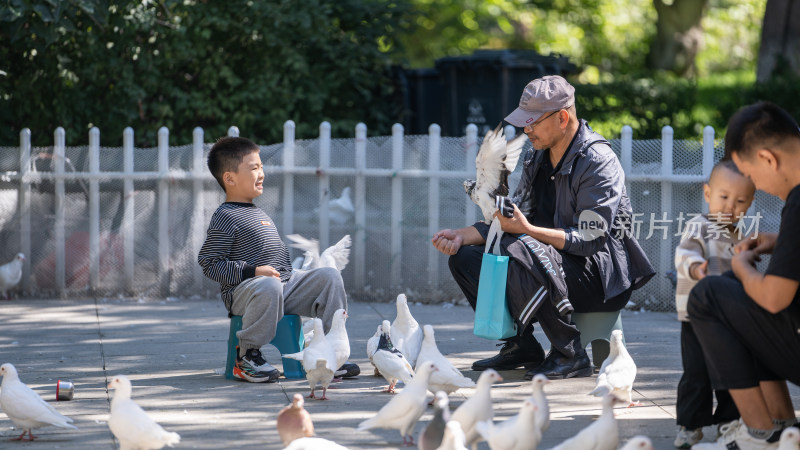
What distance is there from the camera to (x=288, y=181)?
7.70 m

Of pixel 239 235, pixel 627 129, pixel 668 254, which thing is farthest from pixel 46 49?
pixel 668 254

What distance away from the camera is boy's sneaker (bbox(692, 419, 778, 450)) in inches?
136

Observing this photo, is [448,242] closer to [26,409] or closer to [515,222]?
[515,222]

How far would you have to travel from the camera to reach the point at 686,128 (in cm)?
1198

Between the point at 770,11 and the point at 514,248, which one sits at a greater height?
the point at 770,11

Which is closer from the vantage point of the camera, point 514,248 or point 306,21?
point 514,248

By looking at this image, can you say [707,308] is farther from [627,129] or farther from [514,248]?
[627,129]

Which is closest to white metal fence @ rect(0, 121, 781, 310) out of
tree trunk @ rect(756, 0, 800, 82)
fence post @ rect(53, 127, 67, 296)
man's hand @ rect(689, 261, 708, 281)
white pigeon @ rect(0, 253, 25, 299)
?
fence post @ rect(53, 127, 67, 296)

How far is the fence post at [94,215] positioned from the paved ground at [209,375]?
0.75 ft

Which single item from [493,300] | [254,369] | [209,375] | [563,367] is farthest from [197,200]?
→ [563,367]

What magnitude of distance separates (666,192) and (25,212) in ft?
16.6

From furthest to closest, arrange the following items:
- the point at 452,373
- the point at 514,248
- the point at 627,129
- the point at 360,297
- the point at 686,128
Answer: the point at 686,128 < the point at 360,297 < the point at 627,129 < the point at 514,248 < the point at 452,373

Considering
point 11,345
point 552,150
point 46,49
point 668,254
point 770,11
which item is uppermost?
point 770,11

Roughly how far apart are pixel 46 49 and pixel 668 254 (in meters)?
5.61
